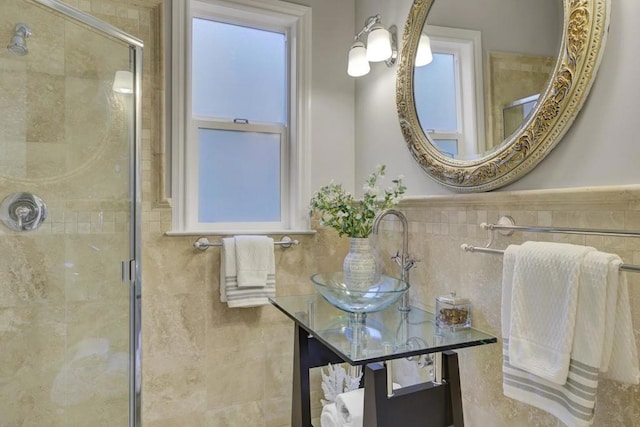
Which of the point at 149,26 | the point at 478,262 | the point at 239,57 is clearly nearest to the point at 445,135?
the point at 478,262

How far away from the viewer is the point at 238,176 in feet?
6.38

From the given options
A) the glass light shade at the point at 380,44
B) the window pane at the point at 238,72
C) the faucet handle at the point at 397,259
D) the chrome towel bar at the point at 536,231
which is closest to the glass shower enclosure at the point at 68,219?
the window pane at the point at 238,72

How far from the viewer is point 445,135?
1.39 m

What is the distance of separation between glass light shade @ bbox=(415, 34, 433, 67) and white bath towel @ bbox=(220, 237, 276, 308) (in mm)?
1112

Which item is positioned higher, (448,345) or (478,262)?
(478,262)

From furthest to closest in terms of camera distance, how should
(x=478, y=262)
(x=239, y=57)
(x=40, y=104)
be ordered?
1. (x=239, y=57)
2. (x=40, y=104)
3. (x=478, y=262)

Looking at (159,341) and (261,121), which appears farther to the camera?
(261,121)

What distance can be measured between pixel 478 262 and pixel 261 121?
50.8 inches

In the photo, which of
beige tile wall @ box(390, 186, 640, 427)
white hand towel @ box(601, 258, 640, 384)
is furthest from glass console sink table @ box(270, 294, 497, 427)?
white hand towel @ box(601, 258, 640, 384)

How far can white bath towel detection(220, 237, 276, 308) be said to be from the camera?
174cm

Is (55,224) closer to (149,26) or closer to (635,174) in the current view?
(149,26)

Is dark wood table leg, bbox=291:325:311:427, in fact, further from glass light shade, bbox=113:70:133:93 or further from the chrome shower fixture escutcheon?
glass light shade, bbox=113:70:133:93

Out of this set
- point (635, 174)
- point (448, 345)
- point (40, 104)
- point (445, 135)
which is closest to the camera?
point (635, 174)

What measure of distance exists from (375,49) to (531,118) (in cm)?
83
